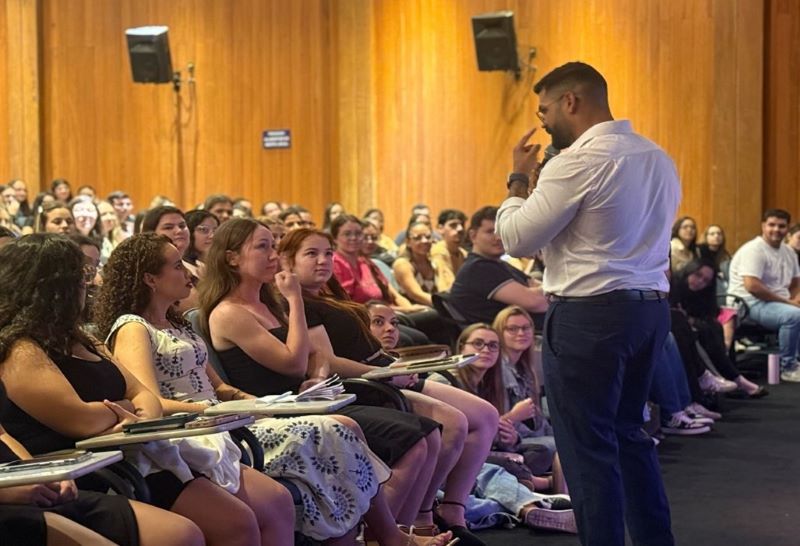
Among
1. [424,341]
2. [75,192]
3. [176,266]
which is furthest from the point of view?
[75,192]

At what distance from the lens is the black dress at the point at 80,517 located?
101 inches

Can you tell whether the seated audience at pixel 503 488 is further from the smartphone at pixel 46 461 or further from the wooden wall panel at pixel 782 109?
the wooden wall panel at pixel 782 109

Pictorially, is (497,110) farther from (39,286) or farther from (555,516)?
(39,286)

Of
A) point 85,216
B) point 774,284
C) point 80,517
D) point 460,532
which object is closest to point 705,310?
point 774,284

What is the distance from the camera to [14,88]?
1245 centimetres

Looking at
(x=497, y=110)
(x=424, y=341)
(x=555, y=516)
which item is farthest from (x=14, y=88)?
(x=555, y=516)

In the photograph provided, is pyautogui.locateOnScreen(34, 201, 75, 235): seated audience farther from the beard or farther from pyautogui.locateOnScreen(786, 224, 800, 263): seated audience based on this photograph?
pyautogui.locateOnScreen(786, 224, 800, 263): seated audience

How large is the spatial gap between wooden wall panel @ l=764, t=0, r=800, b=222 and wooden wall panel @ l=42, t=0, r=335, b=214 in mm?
4072

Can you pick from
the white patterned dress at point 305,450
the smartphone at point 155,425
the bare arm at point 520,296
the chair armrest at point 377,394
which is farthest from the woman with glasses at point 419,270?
the smartphone at point 155,425

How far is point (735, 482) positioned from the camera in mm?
5266

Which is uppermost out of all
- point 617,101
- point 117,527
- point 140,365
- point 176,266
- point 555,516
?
point 617,101

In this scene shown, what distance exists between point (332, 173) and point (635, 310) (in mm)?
9359

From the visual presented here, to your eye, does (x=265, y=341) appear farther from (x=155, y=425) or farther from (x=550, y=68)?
(x=550, y=68)

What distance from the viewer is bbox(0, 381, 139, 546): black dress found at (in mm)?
2561
